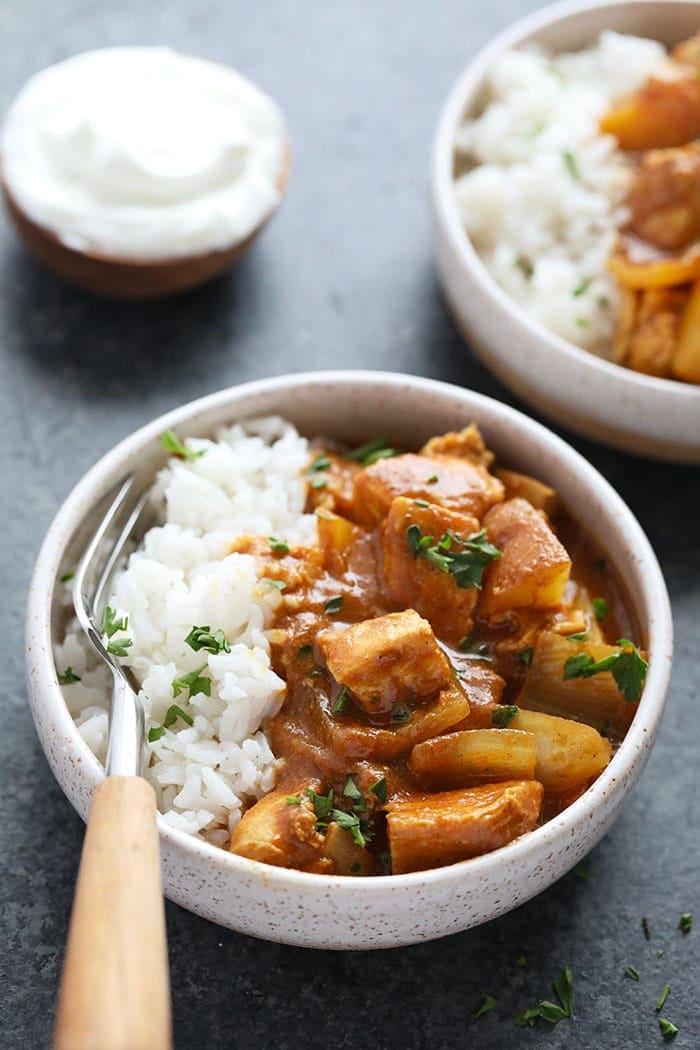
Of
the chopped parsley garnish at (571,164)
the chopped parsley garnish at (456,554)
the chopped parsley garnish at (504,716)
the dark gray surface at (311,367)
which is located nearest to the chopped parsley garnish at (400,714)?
the chopped parsley garnish at (504,716)

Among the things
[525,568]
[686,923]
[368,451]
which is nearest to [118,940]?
[525,568]

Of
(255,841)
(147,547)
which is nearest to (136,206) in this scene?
(147,547)

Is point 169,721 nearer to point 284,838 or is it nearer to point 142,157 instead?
point 284,838

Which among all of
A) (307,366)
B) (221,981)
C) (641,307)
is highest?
(641,307)

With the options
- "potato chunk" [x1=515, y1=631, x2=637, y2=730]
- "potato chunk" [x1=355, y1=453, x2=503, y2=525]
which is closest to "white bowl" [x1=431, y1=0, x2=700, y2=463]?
"potato chunk" [x1=355, y1=453, x2=503, y2=525]

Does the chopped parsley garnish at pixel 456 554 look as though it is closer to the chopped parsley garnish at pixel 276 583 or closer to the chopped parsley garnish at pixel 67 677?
the chopped parsley garnish at pixel 276 583

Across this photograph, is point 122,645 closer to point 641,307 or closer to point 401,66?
point 641,307

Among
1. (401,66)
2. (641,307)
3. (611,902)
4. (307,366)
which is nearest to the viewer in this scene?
(611,902)
